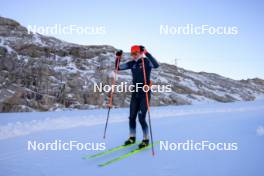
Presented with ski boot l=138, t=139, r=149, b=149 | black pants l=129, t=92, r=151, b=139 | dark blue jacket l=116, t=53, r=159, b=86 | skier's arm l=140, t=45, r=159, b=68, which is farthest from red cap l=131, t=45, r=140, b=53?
ski boot l=138, t=139, r=149, b=149

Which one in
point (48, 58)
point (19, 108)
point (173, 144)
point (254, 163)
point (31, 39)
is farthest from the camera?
point (31, 39)

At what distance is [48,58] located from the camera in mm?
46062

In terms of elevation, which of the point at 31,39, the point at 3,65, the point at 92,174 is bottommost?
the point at 92,174

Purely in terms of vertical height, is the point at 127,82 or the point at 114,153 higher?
the point at 127,82

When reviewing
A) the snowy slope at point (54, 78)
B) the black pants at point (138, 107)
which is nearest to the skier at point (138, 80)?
the black pants at point (138, 107)

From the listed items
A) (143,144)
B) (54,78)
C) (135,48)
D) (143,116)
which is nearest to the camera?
(143,144)

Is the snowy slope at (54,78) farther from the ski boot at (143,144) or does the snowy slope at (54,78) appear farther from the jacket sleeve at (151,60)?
the ski boot at (143,144)

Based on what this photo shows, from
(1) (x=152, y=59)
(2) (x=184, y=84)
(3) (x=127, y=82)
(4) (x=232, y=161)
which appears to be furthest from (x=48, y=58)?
(4) (x=232, y=161)

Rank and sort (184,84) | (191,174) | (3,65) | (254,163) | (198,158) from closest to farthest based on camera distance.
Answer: (191,174)
(254,163)
(198,158)
(3,65)
(184,84)

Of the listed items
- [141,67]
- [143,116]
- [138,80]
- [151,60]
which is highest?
[151,60]

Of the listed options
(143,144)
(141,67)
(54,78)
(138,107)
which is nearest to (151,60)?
(141,67)

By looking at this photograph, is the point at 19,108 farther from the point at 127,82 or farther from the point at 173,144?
the point at 173,144

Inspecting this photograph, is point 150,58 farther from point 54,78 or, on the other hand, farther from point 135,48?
point 54,78

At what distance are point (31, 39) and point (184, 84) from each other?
3471 cm
